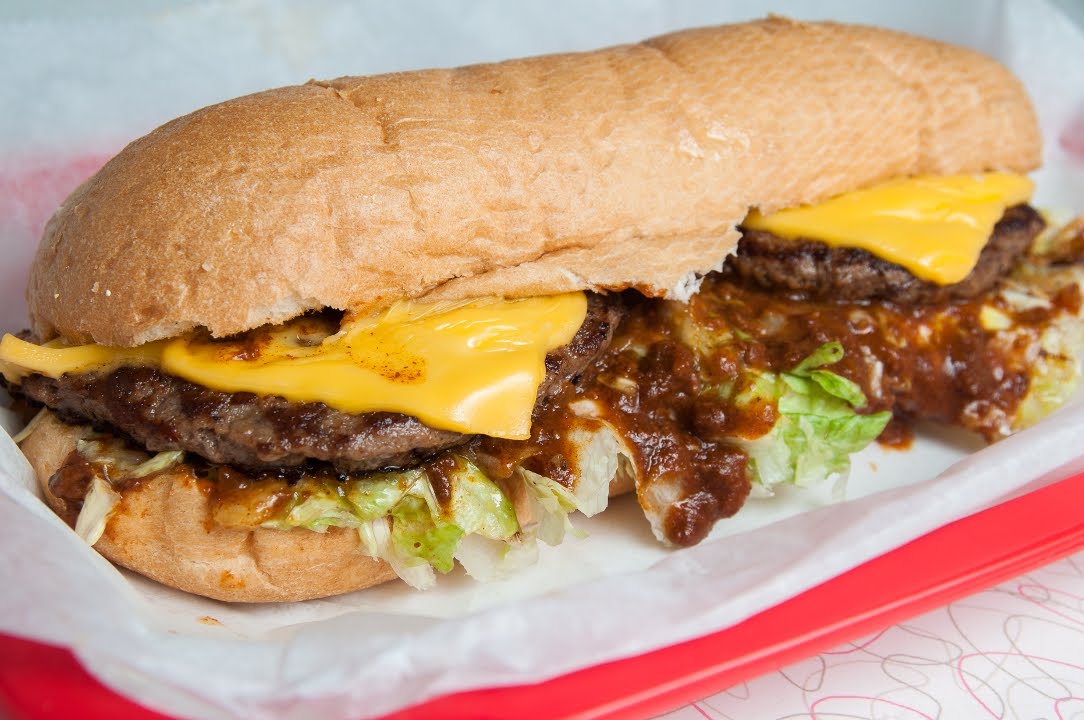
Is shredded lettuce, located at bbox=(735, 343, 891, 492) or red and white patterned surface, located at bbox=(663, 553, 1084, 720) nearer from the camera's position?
red and white patterned surface, located at bbox=(663, 553, 1084, 720)

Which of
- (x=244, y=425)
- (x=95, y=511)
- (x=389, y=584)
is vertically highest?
(x=244, y=425)

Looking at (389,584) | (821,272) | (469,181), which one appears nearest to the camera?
(469,181)

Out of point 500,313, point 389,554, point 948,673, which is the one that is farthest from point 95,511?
point 948,673

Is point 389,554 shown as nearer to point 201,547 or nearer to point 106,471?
point 201,547

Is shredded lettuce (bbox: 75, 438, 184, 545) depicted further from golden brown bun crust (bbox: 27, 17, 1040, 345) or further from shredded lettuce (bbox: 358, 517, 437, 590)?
shredded lettuce (bbox: 358, 517, 437, 590)

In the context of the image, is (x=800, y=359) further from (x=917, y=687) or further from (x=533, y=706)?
(x=533, y=706)

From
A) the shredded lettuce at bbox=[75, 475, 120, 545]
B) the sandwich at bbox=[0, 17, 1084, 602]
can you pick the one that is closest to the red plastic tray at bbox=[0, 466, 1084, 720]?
the shredded lettuce at bbox=[75, 475, 120, 545]

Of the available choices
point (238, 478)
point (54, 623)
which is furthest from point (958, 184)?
point (54, 623)

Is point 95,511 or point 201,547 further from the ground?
point 95,511
